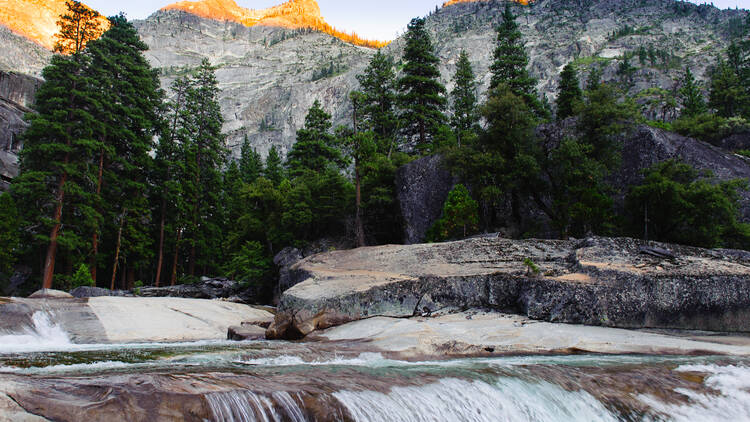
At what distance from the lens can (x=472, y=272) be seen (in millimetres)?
12406

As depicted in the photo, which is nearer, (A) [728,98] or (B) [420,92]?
(B) [420,92]

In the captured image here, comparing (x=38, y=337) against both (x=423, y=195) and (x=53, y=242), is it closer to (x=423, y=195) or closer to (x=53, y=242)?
(x=53, y=242)

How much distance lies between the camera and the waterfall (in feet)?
12.5

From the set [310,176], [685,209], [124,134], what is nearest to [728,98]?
[685,209]

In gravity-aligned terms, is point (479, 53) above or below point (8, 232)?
above

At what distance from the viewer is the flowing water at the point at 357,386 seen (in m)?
3.74

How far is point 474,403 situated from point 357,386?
1469mm

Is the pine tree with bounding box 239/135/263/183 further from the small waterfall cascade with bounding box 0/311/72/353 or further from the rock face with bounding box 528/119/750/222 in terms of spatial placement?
the small waterfall cascade with bounding box 0/311/72/353

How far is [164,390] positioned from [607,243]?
513 inches

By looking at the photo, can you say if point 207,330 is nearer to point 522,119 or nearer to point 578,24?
point 522,119

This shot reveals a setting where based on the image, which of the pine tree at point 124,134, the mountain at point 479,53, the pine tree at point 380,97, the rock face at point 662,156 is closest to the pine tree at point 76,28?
the pine tree at point 124,134

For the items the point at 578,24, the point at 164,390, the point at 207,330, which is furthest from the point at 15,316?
the point at 578,24

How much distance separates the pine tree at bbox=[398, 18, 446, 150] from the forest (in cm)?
13

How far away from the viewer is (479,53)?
464 ft
